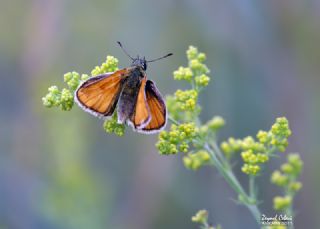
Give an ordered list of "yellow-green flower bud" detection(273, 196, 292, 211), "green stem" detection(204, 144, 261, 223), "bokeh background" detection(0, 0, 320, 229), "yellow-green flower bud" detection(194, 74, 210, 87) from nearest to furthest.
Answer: "yellow-green flower bud" detection(273, 196, 292, 211) → "green stem" detection(204, 144, 261, 223) → "yellow-green flower bud" detection(194, 74, 210, 87) → "bokeh background" detection(0, 0, 320, 229)

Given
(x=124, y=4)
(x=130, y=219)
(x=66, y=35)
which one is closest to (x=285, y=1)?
(x=124, y=4)

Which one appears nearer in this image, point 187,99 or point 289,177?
point 289,177

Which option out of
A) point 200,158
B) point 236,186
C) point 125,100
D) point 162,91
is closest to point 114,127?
point 125,100

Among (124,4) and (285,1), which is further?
(124,4)

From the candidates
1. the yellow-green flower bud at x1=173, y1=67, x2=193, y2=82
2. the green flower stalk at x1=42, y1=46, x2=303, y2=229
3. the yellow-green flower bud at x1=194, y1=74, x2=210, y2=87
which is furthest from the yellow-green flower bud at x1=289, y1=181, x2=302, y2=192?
the yellow-green flower bud at x1=173, y1=67, x2=193, y2=82

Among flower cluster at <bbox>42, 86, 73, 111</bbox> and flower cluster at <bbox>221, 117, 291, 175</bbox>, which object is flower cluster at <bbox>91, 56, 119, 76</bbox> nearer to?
flower cluster at <bbox>42, 86, 73, 111</bbox>

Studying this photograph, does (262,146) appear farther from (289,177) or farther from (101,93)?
(101,93)

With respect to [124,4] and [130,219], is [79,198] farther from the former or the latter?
[124,4]
